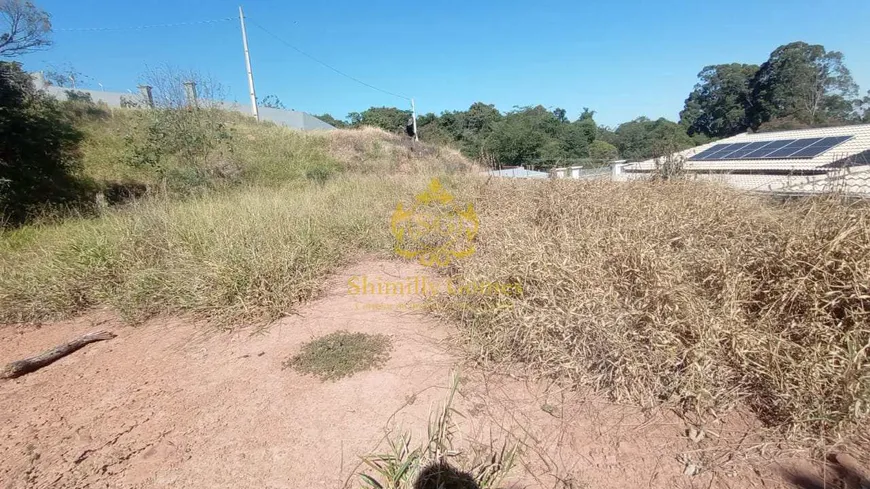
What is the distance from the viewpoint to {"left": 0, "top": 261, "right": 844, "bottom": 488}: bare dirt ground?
1491mm

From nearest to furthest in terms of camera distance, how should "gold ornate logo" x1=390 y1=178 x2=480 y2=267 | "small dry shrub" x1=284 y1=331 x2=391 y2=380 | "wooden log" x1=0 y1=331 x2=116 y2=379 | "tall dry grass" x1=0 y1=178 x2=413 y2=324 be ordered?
"small dry shrub" x1=284 y1=331 x2=391 y2=380 < "wooden log" x1=0 y1=331 x2=116 y2=379 < "tall dry grass" x1=0 y1=178 x2=413 y2=324 < "gold ornate logo" x1=390 y1=178 x2=480 y2=267

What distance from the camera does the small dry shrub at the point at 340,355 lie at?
222 cm

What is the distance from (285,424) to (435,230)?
3.05 m

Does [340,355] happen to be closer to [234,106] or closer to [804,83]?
[234,106]

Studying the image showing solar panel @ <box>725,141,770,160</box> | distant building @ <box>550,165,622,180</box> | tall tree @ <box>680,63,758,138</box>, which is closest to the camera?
distant building @ <box>550,165,622,180</box>

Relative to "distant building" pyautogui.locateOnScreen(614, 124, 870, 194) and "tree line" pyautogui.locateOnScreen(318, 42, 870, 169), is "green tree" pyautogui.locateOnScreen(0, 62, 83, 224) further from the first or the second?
"tree line" pyautogui.locateOnScreen(318, 42, 870, 169)

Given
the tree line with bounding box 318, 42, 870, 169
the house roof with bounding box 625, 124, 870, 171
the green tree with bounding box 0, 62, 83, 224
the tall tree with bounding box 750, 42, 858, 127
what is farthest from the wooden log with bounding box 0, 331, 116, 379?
the tall tree with bounding box 750, 42, 858, 127

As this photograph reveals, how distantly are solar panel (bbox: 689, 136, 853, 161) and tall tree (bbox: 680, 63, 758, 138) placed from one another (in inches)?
1250

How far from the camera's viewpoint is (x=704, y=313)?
1829 mm

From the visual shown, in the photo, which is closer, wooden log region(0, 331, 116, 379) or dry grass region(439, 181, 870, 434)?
dry grass region(439, 181, 870, 434)

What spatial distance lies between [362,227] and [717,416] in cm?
437

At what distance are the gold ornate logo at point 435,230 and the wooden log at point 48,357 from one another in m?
2.92

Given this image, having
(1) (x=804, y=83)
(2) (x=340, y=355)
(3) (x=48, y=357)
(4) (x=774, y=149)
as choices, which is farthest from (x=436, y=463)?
(1) (x=804, y=83)

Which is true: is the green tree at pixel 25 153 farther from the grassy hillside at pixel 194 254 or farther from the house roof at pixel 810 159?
the house roof at pixel 810 159
